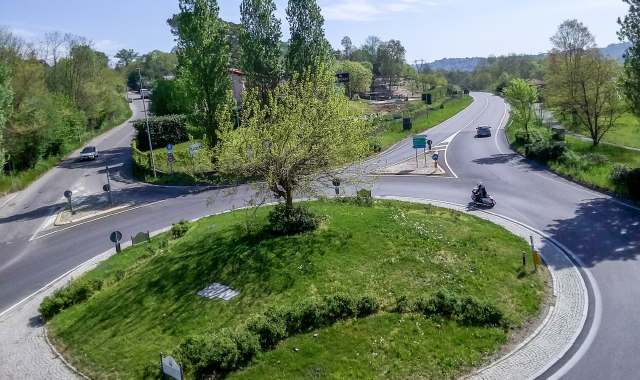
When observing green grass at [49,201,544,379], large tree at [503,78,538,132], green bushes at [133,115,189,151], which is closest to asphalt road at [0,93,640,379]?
green grass at [49,201,544,379]

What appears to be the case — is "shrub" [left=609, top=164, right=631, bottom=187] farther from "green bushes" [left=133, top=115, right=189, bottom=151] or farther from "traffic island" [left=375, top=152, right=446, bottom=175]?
"green bushes" [left=133, top=115, right=189, bottom=151]

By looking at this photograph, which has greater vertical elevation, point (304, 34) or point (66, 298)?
point (304, 34)

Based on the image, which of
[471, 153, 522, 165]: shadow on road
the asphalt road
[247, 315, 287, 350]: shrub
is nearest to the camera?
[247, 315, 287, 350]: shrub

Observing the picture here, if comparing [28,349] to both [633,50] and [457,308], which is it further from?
[633,50]

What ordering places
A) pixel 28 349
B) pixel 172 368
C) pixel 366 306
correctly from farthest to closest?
pixel 28 349, pixel 366 306, pixel 172 368

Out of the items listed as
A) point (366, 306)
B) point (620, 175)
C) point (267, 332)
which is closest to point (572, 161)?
point (620, 175)

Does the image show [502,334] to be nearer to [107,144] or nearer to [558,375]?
[558,375]

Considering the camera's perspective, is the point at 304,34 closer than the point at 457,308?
No
